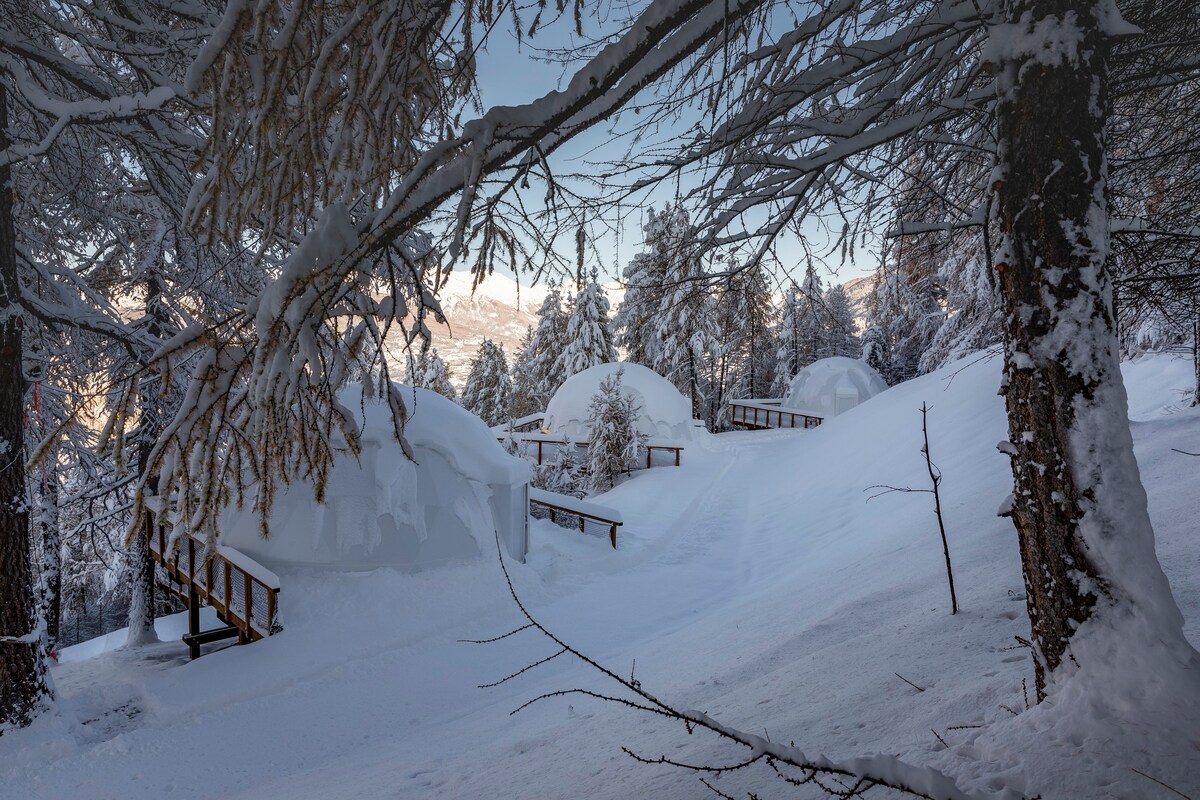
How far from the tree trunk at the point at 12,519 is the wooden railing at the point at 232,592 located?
69.4 inches

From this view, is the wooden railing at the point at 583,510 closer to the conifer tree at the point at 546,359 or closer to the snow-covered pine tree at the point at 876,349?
the conifer tree at the point at 546,359

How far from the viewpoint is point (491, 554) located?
10391mm

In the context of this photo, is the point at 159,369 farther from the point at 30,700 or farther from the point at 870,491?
the point at 870,491

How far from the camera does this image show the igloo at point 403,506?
29.9 feet

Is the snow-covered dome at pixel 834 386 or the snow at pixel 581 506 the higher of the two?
the snow-covered dome at pixel 834 386

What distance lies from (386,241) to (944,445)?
42.7 feet

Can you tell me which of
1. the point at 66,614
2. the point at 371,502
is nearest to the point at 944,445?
the point at 371,502

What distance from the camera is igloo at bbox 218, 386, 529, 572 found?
9102 millimetres

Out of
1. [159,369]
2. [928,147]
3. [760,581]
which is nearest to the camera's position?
[159,369]

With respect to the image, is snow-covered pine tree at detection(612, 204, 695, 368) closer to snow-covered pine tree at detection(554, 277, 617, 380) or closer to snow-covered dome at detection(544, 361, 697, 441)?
snow-covered dome at detection(544, 361, 697, 441)

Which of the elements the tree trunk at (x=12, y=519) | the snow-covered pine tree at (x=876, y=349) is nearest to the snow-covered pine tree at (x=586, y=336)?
the snow-covered pine tree at (x=876, y=349)

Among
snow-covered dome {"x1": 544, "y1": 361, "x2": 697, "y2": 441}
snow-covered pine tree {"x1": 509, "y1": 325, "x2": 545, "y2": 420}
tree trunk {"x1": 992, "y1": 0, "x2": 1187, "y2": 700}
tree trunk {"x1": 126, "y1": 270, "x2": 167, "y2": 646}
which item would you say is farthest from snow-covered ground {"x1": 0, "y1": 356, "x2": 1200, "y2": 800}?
snow-covered pine tree {"x1": 509, "y1": 325, "x2": 545, "y2": 420}

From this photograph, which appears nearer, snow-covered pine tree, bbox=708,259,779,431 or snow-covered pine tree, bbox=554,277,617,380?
snow-covered pine tree, bbox=708,259,779,431

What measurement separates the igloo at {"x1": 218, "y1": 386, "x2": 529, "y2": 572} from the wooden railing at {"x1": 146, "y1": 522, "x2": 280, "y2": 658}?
1.69 ft
